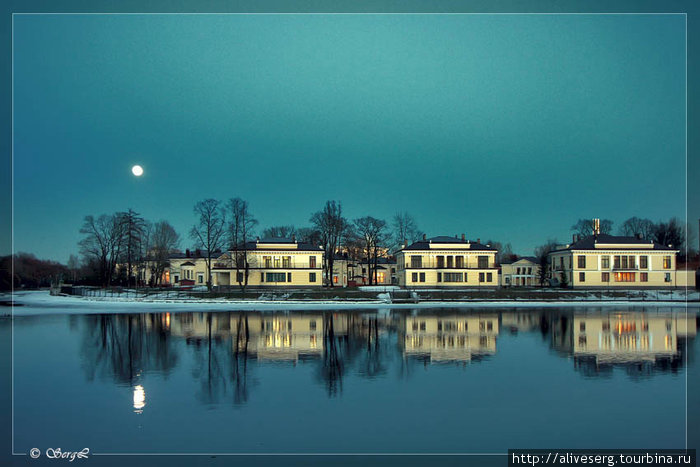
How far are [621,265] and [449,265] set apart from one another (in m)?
21.3

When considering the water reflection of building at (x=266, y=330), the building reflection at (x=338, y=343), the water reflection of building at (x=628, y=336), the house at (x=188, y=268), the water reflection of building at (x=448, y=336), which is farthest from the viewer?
the house at (x=188, y=268)

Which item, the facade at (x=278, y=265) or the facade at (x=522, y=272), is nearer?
the facade at (x=278, y=265)

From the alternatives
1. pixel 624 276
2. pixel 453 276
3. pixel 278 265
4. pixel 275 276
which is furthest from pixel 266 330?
pixel 624 276

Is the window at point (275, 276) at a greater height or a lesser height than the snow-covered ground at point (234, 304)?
greater

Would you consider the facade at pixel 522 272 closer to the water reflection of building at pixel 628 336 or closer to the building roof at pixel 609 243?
the building roof at pixel 609 243

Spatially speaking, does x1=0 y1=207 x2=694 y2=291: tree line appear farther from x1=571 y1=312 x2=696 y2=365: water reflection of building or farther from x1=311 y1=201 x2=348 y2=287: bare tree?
x1=571 y1=312 x2=696 y2=365: water reflection of building

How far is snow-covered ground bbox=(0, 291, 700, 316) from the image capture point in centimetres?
4356

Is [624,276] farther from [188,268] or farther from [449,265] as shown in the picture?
[188,268]

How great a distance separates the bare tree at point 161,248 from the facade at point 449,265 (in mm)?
32035

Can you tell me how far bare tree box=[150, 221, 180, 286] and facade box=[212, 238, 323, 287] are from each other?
980 cm

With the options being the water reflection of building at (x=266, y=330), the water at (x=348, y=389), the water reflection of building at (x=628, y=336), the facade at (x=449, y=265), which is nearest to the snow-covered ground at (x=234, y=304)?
the water reflection of building at (x=266, y=330)

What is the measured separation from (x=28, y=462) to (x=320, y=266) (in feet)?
184

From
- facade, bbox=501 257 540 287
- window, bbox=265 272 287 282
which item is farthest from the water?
facade, bbox=501 257 540 287

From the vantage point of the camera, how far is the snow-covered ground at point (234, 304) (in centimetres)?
4356
